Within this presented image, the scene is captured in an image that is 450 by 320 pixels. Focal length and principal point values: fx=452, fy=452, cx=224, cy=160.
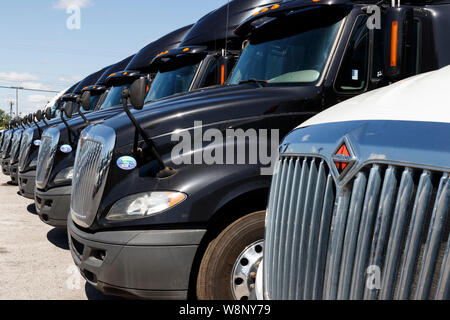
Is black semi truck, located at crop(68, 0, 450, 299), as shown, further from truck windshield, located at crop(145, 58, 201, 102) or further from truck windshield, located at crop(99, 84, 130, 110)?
truck windshield, located at crop(99, 84, 130, 110)

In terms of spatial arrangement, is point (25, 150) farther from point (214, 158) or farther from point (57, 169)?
point (214, 158)

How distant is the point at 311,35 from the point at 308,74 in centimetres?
35

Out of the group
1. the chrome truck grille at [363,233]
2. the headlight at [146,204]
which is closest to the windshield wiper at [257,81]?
the headlight at [146,204]

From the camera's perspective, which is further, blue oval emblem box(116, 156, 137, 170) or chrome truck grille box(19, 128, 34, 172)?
chrome truck grille box(19, 128, 34, 172)

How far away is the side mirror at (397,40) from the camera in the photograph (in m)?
3.28

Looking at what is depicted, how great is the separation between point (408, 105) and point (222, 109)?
→ 6.36ft

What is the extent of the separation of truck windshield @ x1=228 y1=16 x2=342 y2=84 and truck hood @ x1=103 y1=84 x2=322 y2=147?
0.67ft

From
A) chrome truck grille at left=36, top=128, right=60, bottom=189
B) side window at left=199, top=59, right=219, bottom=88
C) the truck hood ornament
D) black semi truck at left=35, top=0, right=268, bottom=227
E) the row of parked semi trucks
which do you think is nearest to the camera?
the row of parked semi trucks


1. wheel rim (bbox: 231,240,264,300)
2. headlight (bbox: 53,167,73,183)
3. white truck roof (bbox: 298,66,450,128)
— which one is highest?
white truck roof (bbox: 298,66,450,128)

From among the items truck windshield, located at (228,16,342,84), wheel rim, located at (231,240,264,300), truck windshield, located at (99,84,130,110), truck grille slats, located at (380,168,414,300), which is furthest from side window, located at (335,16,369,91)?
truck windshield, located at (99,84,130,110)

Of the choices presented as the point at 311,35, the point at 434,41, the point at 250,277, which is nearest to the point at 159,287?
the point at 250,277

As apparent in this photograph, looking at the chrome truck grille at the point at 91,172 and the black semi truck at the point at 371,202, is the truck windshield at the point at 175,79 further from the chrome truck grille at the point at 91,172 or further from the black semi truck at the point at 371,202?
the black semi truck at the point at 371,202

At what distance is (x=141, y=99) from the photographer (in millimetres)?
3361

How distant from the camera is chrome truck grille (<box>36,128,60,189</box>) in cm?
569
